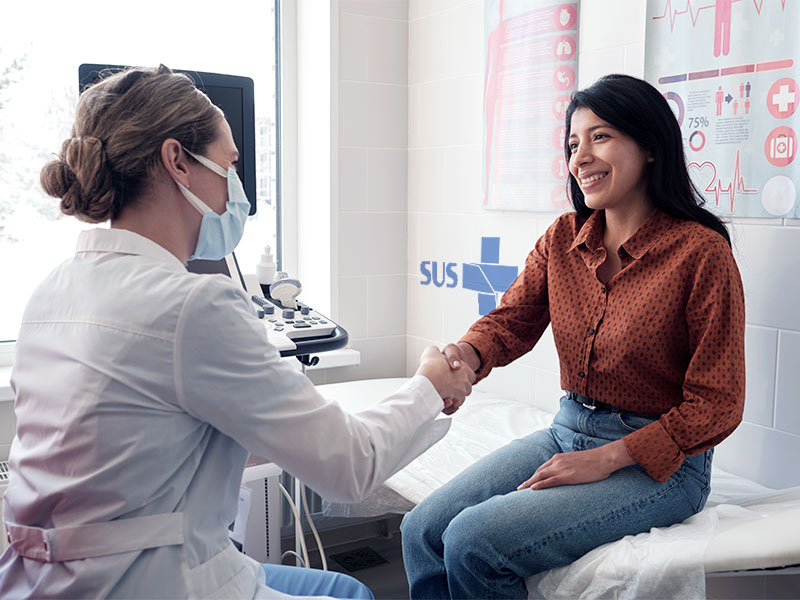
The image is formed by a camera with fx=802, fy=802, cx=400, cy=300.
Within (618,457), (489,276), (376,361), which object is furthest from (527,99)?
(618,457)

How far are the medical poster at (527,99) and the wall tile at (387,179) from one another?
0.50 m

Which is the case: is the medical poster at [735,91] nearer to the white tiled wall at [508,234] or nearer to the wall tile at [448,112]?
the white tiled wall at [508,234]

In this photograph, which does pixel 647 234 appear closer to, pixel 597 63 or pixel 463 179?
pixel 597 63

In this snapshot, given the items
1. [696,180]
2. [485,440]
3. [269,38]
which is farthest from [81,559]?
[269,38]

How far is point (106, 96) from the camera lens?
113 cm

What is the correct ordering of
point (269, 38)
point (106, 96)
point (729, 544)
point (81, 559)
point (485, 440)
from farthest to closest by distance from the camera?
point (269, 38)
point (485, 440)
point (729, 544)
point (106, 96)
point (81, 559)

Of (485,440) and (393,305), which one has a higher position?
(393,305)

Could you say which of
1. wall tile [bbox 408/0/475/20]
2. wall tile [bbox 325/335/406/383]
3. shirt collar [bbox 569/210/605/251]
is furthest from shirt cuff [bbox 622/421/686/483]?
wall tile [bbox 408/0/475/20]

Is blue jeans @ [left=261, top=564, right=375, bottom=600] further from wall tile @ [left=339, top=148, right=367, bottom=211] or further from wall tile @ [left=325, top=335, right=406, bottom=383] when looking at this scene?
wall tile @ [left=339, top=148, right=367, bottom=211]

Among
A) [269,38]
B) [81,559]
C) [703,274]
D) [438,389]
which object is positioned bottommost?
[81,559]

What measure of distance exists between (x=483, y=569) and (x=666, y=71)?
1.28m

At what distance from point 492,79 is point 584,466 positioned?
1514mm

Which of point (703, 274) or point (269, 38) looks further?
point (269, 38)

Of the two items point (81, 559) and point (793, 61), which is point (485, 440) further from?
point (81, 559)
